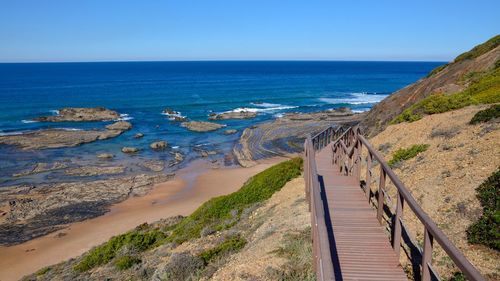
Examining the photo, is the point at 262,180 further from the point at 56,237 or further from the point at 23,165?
the point at 23,165

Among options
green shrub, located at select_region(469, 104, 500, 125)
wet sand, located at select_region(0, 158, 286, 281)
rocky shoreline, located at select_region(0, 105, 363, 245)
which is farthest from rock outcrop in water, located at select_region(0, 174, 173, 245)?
green shrub, located at select_region(469, 104, 500, 125)

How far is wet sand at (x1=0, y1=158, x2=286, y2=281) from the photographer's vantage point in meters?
19.0

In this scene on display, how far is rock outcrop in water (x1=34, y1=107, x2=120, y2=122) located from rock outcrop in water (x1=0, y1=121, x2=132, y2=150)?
7.97m

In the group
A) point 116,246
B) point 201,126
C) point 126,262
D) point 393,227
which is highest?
point 393,227

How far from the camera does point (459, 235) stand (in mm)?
7375

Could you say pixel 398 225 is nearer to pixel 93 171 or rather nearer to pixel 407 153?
pixel 407 153

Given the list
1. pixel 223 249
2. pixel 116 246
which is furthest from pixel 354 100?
pixel 223 249

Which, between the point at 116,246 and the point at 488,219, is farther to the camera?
the point at 116,246

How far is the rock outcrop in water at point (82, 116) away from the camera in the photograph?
57.1 metres

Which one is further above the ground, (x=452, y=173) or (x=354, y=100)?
(x=452, y=173)

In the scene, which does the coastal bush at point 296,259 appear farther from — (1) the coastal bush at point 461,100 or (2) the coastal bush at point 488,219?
(1) the coastal bush at point 461,100

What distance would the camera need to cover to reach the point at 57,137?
45.4 meters

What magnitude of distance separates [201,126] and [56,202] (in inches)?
1038

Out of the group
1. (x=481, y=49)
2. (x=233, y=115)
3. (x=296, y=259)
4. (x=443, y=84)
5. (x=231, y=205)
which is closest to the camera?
(x=296, y=259)
